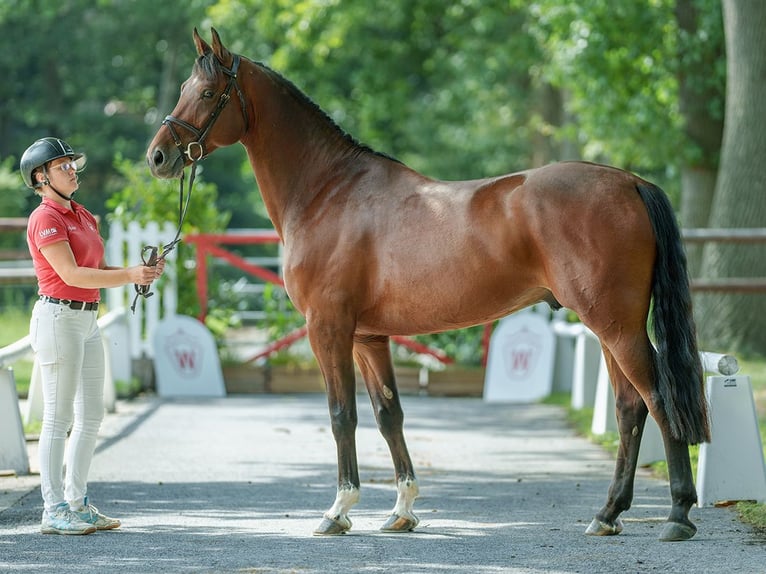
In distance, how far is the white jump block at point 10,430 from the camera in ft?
25.1

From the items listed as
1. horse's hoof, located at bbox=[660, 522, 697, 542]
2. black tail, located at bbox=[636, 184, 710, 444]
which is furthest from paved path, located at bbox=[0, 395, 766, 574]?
black tail, located at bbox=[636, 184, 710, 444]

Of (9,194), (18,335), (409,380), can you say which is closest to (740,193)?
(409,380)

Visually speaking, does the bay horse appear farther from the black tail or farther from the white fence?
the white fence

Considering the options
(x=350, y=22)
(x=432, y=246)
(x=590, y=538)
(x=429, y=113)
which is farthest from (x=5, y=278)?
(x=429, y=113)

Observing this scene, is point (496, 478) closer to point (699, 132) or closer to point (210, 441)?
point (210, 441)

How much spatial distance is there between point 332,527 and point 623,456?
4.80 ft

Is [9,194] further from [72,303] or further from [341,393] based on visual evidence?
[341,393]

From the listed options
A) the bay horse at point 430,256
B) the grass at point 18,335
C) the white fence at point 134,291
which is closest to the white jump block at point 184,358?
the white fence at point 134,291

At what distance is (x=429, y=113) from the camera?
107 ft

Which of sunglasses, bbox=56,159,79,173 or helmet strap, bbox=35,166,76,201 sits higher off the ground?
sunglasses, bbox=56,159,79,173

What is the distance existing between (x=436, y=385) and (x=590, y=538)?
24.5 ft

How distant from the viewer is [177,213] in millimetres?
13367

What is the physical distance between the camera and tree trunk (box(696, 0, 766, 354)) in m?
14.6

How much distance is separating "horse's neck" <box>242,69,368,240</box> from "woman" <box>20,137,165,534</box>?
2.72 feet
